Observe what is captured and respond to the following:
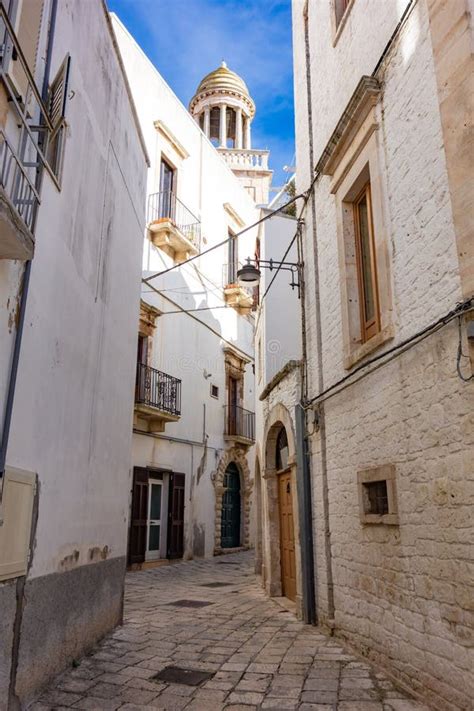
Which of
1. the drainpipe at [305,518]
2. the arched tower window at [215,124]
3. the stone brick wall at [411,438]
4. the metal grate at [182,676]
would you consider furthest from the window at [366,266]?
the arched tower window at [215,124]

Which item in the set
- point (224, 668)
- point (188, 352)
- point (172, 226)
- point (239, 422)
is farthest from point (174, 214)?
Answer: point (224, 668)

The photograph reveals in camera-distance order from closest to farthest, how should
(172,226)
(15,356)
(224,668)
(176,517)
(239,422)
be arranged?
(15,356) → (224,668) → (176,517) → (172,226) → (239,422)

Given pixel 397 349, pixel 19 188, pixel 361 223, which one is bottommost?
pixel 397 349

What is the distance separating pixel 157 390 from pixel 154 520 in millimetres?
3387

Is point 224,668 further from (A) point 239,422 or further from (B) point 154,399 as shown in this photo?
(A) point 239,422

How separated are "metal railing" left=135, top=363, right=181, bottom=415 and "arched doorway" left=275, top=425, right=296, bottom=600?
16.9 feet

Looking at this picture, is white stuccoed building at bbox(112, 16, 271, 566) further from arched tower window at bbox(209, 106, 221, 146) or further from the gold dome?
the gold dome

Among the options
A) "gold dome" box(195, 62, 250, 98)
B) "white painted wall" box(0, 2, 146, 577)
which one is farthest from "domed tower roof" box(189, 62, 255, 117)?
"white painted wall" box(0, 2, 146, 577)

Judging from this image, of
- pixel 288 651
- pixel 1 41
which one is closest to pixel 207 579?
pixel 288 651

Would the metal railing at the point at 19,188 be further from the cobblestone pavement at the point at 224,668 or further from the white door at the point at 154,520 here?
the white door at the point at 154,520

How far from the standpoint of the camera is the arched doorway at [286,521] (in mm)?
8367

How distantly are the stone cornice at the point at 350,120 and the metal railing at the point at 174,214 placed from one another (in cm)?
892

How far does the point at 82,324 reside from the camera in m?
5.35

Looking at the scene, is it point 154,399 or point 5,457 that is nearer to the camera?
point 5,457
